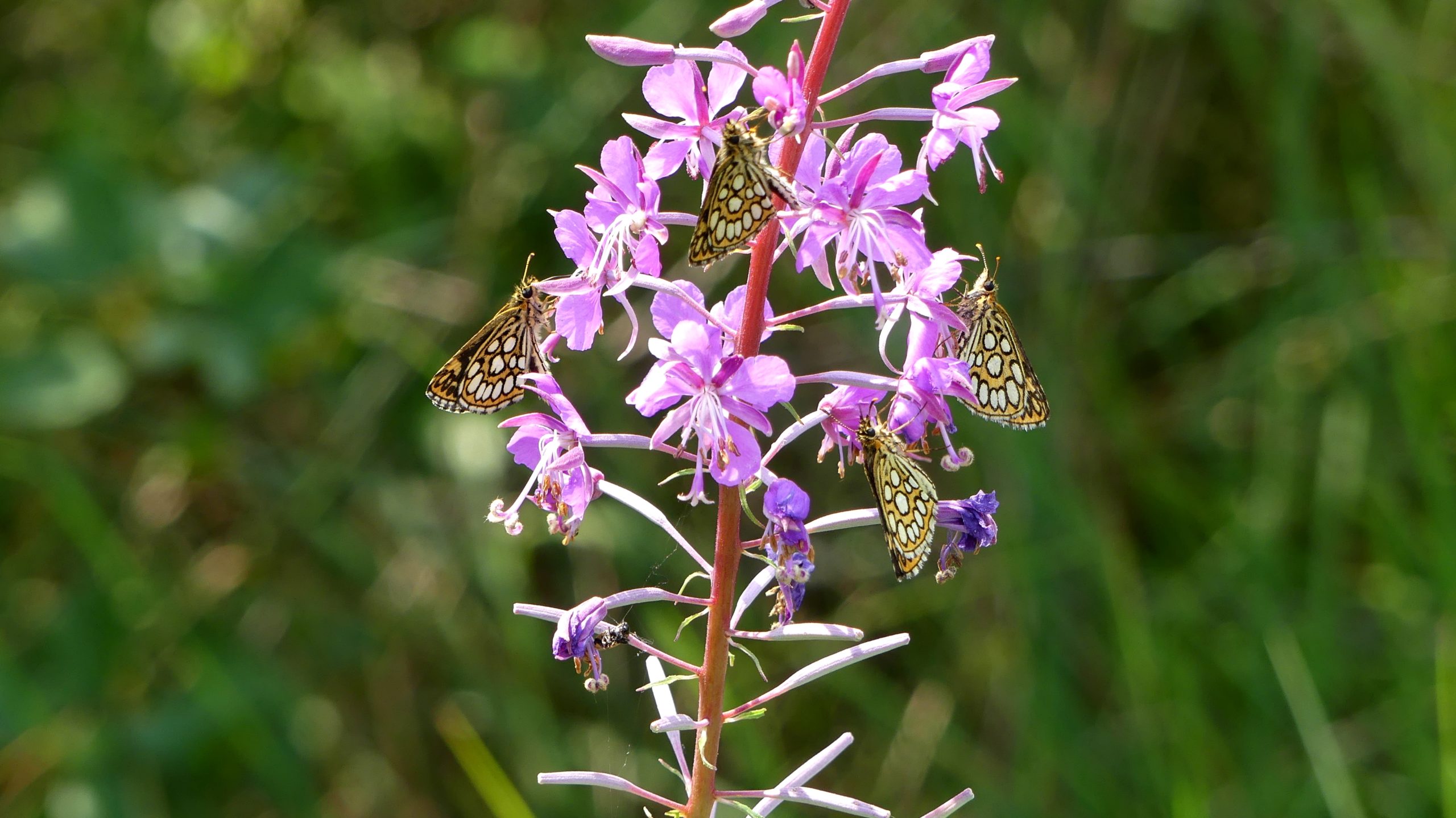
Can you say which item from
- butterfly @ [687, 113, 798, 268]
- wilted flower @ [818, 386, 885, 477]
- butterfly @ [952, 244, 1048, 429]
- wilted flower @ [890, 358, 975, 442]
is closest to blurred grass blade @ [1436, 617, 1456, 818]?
butterfly @ [952, 244, 1048, 429]

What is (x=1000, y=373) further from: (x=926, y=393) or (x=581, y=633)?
(x=581, y=633)

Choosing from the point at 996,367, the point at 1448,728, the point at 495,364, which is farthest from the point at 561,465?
the point at 1448,728

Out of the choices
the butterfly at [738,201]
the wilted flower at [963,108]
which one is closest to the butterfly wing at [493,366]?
the butterfly at [738,201]

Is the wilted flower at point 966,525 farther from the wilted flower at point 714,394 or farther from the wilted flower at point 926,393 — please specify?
the wilted flower at point 714,394

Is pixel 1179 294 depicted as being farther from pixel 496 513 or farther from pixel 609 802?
pixel 496 513

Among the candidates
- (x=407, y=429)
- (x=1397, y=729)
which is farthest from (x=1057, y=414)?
(x=407, y=429)
